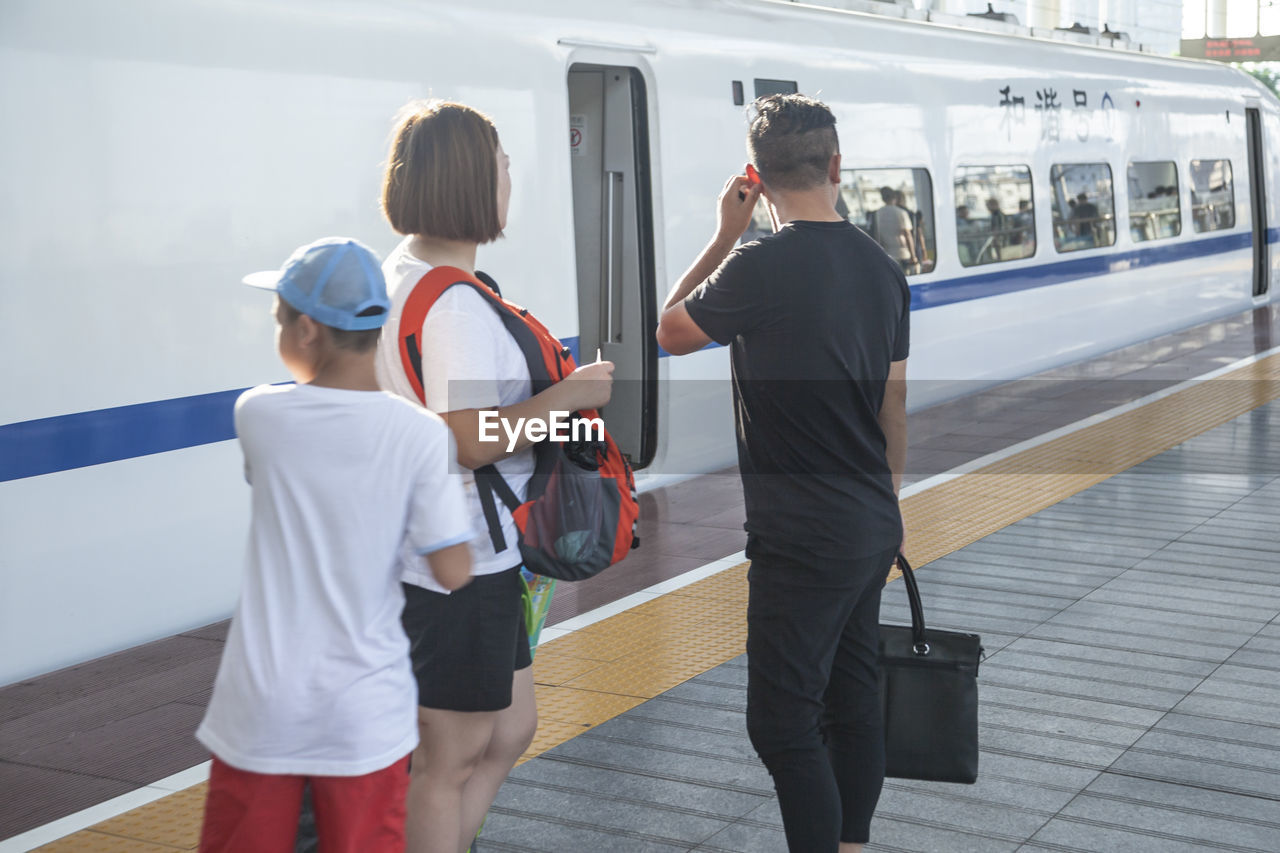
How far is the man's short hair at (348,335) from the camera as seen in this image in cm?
204

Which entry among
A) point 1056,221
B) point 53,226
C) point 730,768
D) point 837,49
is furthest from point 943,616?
point 1056,221

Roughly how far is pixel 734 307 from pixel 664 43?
4.42 metres

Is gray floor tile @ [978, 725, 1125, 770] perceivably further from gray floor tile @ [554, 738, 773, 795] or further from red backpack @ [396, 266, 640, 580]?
red backpack @ [396, 266, 640, 580]

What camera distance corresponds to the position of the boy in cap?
197 cm

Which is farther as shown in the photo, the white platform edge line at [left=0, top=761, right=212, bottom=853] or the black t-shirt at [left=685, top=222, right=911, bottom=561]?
the white platform edge line at [left=0, top=761, right=212, bottom=853]

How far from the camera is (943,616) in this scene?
4934mm

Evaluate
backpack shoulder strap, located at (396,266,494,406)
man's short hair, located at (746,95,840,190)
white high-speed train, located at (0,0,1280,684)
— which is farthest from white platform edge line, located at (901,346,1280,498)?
backpack shoulder strap, located at (396,266,494,406)

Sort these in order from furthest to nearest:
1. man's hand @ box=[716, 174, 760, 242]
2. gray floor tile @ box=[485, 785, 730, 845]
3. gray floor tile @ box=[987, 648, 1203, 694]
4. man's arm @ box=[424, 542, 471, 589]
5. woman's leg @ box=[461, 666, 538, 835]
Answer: gray floor tile @ box=[987, 648, 1203, 694] → gray floor tile @ box=[485, 785, 730, 845] → man's hand @ box=[716, 174, 760, 242] → woman's leg @ box=[461, 666, 538, 835] → man's arm @ box=[424, 542, 471, 589]

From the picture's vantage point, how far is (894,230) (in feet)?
28.3

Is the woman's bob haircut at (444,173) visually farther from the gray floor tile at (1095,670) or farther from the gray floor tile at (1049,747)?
the gray floor tile at (1095,670)

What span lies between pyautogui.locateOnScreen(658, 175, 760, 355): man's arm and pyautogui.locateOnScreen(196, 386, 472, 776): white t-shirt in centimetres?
74

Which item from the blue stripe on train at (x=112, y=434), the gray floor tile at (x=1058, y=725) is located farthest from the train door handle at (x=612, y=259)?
the gray floor tile at (x=1058, y=725)

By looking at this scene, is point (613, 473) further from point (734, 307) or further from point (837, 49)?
point (837, 49)

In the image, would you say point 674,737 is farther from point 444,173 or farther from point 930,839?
point 444,173
